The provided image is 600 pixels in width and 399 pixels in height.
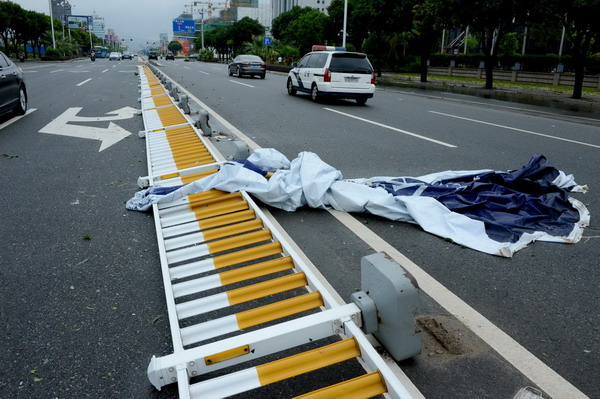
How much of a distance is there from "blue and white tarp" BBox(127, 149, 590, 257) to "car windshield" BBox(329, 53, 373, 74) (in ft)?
33.1

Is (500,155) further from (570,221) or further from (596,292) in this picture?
(596,292)

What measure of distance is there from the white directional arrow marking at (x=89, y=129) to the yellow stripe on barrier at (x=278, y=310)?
18.9 feet

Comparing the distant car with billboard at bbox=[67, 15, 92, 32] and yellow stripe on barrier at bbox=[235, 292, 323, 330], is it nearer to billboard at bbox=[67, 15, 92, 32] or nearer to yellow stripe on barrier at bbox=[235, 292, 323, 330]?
yellow stripe on barrier at bbox=[235, 292, 323, 330]

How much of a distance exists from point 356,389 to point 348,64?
13906mm

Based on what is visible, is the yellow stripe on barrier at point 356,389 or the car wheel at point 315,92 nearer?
the yellow stripe on barrier at point 356,389

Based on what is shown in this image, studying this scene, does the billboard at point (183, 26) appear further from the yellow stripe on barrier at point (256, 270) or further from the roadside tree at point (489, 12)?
the yellow stripe on barrier at point (256, 270)

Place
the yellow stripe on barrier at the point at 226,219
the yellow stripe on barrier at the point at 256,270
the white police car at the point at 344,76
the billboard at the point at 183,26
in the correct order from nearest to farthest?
the yellow stripe on barrier at the point at 256,270, the yellow stripe on barrier at the point at 226,219, the white police car at the point at 344,76, the billboard at the point at 183,26

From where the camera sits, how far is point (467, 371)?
98.1 inches

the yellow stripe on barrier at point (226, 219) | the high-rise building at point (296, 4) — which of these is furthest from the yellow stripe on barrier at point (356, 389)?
the high-rise building at point (296, 4)

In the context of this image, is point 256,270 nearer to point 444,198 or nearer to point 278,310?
point 278,310

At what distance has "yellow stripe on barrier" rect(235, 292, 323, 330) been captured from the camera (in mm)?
2818

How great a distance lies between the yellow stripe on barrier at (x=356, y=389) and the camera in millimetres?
2189

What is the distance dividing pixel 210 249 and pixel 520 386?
2401mm

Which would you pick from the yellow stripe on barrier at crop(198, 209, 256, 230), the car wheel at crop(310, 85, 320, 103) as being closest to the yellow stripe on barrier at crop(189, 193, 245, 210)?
the yellow stripe on barrier at crop(198, 209, 256, 230)
